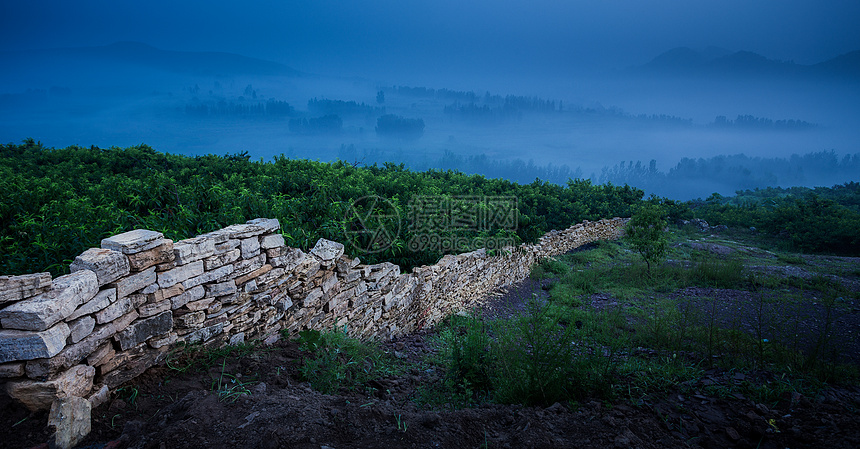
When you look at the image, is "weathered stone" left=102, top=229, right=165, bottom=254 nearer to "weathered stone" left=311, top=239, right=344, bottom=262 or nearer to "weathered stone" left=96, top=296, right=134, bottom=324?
"weathered stone" left=96, top=296, right=134, bottom=324

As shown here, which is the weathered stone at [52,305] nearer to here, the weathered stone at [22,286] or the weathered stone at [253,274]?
the weathered stone at [22,286]

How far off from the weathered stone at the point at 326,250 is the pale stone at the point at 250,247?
1029mm

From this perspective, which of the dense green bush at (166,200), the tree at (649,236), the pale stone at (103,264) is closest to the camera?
the pale stone at (103,264)

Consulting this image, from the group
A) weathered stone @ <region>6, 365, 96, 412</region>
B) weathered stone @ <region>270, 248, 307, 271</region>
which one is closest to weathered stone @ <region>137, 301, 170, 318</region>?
weathered stone @ <region>6, 365, 96, 412</region>

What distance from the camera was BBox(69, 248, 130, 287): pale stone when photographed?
10.6ft

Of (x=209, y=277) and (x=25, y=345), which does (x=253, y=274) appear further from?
(x=25, y=345)

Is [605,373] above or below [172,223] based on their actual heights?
below

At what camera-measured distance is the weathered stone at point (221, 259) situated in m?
4.22

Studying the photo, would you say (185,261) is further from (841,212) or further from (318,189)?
(841,212)

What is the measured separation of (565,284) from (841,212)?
20.5 meters

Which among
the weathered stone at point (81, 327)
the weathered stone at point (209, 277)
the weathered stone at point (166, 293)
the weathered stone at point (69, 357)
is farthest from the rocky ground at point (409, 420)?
the weathered stone at point (209, 277)

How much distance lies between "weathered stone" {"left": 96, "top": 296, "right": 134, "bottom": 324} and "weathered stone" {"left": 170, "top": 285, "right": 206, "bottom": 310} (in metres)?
0.39

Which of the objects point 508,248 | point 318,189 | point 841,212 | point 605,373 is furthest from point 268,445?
point 841,212

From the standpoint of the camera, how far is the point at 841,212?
65.8 ft
